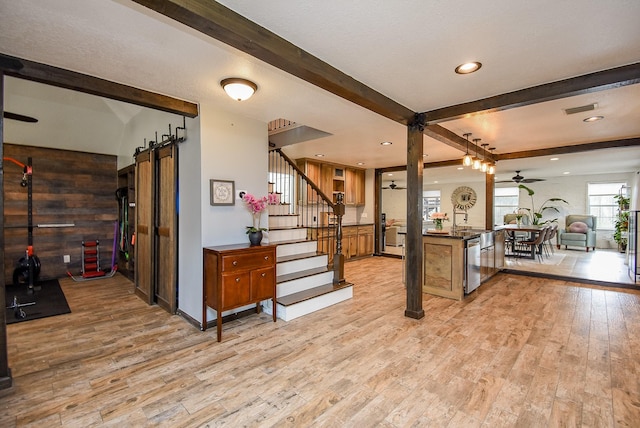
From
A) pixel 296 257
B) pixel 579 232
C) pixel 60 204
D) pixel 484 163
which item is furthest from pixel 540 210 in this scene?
pixel 60 204

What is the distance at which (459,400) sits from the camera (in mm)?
2055

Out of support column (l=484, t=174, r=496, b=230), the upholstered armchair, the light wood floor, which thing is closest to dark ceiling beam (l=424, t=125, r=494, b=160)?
support column (l=484, t=174, r=496, b=230)

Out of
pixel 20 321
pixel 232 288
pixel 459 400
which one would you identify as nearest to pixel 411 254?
pixel 459 400

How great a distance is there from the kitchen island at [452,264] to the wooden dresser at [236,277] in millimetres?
2527

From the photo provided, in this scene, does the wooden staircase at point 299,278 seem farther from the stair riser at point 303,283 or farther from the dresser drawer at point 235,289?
the dresser drawer at point 235,289

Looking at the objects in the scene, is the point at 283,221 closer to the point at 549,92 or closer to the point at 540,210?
the point at 549,92

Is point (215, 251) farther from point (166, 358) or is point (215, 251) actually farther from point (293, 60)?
point (293, 60)

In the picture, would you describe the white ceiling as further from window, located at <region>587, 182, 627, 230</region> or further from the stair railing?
window, located at <region>587, 182, 627, 230</region>

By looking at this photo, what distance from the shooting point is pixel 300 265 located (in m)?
4.32

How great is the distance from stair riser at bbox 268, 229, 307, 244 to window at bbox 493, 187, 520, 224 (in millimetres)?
9649

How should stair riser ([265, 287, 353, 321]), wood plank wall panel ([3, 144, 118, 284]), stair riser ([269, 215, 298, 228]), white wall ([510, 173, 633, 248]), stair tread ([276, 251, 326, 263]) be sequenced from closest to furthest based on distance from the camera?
stair riser ([265, 287, 353, 321]) < stair tread ([276, 251, 326, 263]) < wood plank wall panel ([3, 144, 118, 284]) < stair riser ([269, 215, 298, 228]) < white wall ([510, 173, 633, 248])

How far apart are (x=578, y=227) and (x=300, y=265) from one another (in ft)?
32.2

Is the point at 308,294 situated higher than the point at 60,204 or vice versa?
the point at 60,204

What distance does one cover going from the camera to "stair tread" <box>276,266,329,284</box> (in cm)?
391
